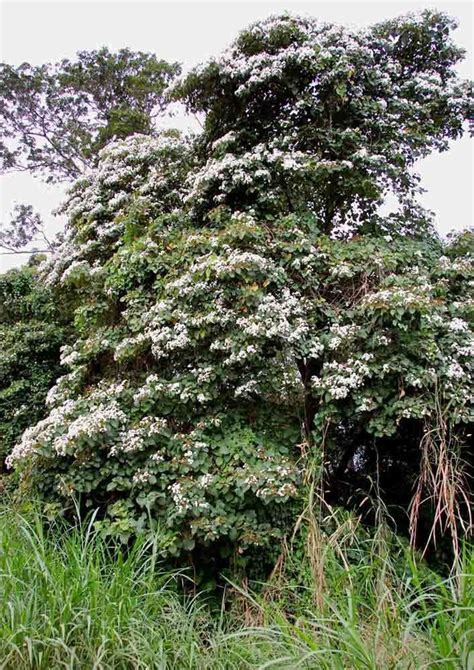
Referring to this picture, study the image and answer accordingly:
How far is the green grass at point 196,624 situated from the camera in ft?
5.18

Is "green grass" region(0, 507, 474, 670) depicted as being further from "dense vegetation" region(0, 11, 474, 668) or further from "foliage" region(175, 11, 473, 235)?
"foliage" region(175, 11, 473, 235)

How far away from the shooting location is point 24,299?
7.63m

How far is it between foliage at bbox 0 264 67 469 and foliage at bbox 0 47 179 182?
14.9 ft

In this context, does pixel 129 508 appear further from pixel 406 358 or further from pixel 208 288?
pixel 406 358

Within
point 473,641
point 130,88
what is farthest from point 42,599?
point 130,88

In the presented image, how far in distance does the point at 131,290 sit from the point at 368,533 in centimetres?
274

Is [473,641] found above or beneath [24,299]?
beneath

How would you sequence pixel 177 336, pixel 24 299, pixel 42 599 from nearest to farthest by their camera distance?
1. pixel 42 599
2. pixel 177 336
3. pixel 24 299

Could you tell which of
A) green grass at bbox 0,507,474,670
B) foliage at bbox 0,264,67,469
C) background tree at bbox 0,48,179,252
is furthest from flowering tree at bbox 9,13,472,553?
background tree at bbox 0,48,179,252

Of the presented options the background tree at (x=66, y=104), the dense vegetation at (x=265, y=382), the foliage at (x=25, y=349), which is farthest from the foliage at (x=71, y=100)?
the dense vegetation at (x=265, y=382)

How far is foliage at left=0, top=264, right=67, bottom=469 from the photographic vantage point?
22.4ft

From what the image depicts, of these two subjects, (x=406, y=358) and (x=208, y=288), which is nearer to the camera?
(x=406, y=358)

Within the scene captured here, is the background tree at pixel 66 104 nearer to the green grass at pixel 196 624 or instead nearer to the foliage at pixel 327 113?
the foliage at pixel 327 113

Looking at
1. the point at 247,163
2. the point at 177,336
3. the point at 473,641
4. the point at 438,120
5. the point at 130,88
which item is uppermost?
the point at 130,88
